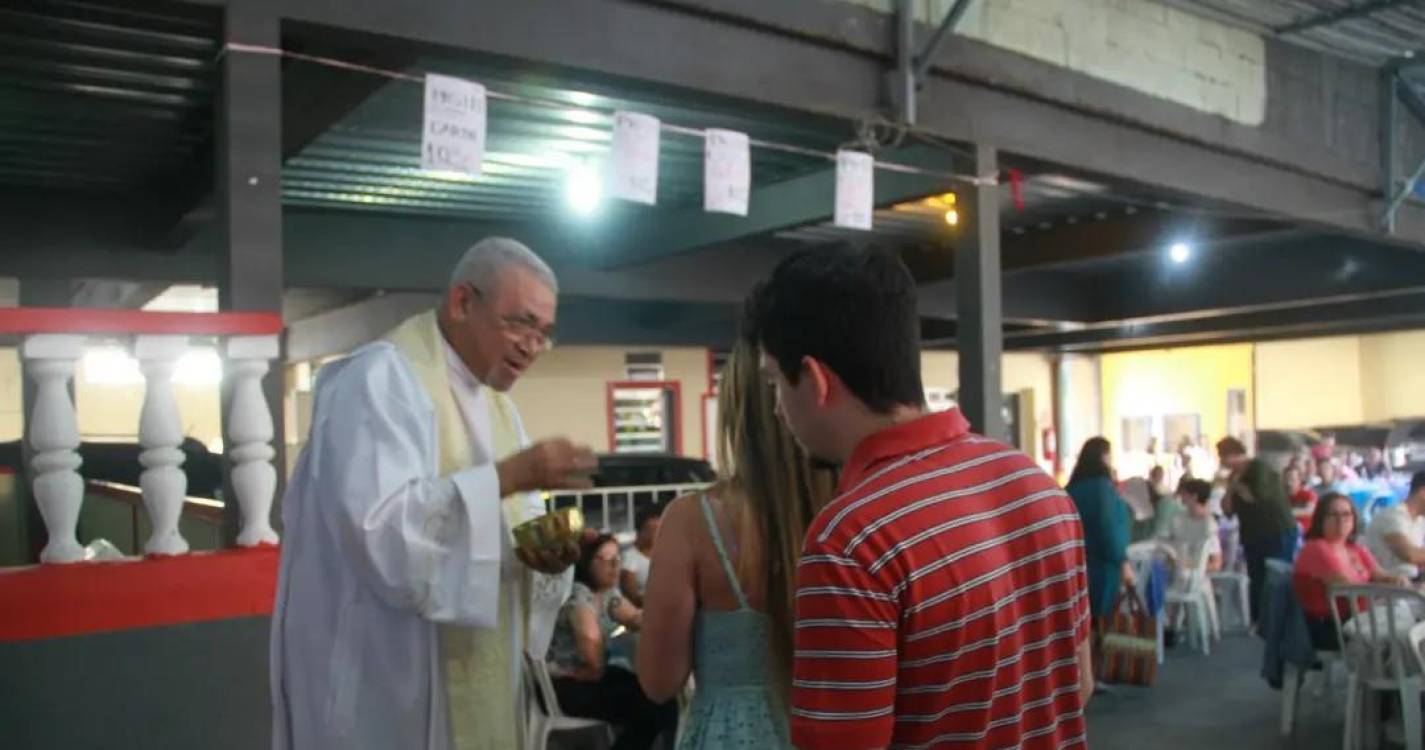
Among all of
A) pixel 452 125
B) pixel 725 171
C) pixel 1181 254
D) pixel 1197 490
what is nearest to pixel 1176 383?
pixel 1181 254

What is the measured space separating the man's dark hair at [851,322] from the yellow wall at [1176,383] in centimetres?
1776

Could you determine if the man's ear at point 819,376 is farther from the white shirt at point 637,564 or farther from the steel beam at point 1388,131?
the steel beam at point 1388,131

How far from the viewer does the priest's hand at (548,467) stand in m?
1.95

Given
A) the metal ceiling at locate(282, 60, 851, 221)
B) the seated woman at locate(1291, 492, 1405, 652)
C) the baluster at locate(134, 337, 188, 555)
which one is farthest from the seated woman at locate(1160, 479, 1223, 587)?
the baluster at locate(134, 337, 188, 555)

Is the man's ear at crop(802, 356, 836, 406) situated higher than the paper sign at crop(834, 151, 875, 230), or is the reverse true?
the paper sign at crop(834, 151, 875, 230)

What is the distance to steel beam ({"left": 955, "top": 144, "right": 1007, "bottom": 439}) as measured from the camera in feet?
16.0

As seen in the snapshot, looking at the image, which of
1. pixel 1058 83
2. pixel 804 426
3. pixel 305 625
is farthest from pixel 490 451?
pixel 1058 83

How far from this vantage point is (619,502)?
27.0ft

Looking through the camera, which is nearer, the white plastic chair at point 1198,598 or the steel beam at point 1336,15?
the steel beam at point 1336,15

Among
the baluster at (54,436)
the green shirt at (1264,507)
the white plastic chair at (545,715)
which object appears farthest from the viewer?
the green shirt at (1264,507)

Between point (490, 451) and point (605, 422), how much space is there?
363 inches

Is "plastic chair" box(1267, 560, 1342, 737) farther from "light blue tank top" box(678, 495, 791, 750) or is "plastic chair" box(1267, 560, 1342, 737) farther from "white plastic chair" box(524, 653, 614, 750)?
"light blue tank top" box(678, 495, 791, 750)

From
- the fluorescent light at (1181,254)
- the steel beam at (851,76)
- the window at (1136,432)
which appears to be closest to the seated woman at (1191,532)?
the fluorescent light at (1181,254)

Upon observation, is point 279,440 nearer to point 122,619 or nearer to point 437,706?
point 122,619
